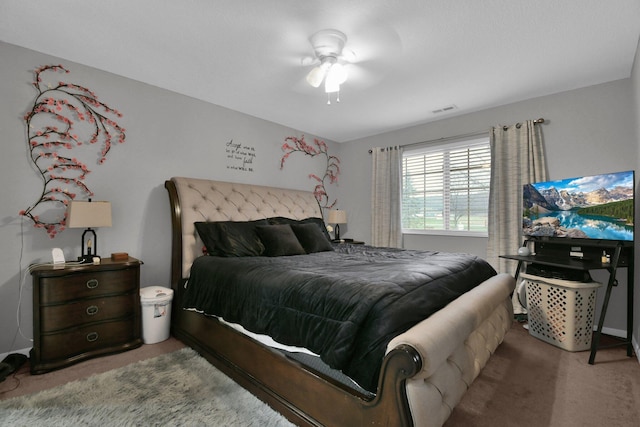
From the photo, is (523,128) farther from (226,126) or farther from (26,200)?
(26,200)

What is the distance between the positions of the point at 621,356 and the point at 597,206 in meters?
1.21

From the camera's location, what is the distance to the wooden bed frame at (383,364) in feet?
3.78

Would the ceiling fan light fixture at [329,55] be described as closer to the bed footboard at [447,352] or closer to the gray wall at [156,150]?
the gray wall at [156,150]

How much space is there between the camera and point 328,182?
16.6 feet

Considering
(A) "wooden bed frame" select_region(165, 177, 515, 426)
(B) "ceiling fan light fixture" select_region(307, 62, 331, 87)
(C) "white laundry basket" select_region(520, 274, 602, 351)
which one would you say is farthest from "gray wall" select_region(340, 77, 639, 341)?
(B) "ceiling fan light fixture" select_region(307, 62, 331, 87)

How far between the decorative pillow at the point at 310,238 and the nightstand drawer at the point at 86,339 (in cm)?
171

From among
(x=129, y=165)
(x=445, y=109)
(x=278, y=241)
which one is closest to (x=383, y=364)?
(x=278, y=241)

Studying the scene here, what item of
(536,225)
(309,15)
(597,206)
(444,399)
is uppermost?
(309,15)

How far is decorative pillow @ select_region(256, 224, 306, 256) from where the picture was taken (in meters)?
2.94

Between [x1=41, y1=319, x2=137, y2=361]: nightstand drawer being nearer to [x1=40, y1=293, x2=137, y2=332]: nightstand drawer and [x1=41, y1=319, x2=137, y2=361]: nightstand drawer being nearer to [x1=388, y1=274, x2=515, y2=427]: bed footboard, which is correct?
[x1=40, y1=293, x2=137, y2=332]: nightstand drawer

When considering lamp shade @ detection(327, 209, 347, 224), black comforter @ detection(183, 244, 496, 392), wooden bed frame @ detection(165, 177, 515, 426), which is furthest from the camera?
lamp shade @ detection(327, 209, 347, 224)

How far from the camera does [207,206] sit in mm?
3125

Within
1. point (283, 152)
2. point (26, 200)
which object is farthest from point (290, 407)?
point (283, 152)

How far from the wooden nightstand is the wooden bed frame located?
0.41 metres
